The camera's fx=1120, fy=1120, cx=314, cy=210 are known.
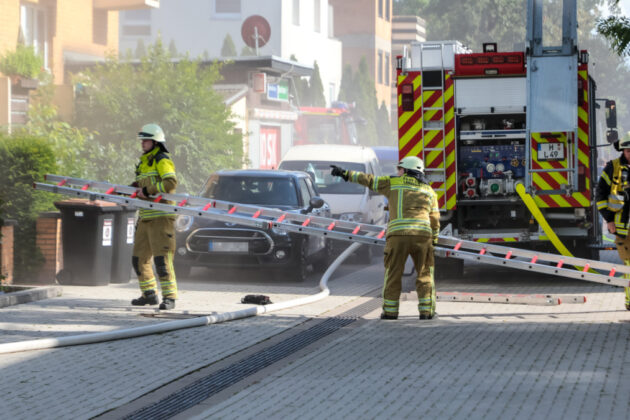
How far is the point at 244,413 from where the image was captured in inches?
268

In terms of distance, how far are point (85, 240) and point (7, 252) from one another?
3.09 feet

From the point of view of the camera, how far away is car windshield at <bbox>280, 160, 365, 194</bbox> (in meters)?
18.9

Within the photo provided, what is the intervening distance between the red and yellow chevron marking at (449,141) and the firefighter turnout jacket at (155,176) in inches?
178

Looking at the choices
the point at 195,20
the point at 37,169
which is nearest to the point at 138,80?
the point at 37,169

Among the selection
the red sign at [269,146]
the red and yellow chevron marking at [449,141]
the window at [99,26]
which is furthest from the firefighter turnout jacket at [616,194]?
the red sign at [269,146]

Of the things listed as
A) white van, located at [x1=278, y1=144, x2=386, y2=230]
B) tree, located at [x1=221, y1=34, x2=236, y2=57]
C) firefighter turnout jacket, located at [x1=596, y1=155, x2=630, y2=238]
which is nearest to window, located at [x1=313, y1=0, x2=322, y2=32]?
tree, located at [x1=221, y1=34, x2=236, y2=57]

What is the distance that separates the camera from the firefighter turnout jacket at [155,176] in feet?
37.2

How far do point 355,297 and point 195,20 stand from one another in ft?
155

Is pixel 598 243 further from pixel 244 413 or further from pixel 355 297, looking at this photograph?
pixel 244 413

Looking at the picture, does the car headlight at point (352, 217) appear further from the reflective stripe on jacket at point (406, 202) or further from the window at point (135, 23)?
the window at point (135, 23)

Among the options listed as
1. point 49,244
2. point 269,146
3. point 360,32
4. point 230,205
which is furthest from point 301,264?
point 360,32

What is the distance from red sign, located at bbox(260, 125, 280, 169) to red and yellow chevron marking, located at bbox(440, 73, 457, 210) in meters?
23.7

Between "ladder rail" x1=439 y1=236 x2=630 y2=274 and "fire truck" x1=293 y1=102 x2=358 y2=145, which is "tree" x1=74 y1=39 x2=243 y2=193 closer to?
"ladder rail" x1=439 y1=236 x2=630 y2=274

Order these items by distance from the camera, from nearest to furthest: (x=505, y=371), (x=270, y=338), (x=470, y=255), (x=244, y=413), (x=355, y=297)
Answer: (x=244, y=413)
(x=505, y=371)
(x=270, y=338)
(x=470, y=255)
(x=355, y=297)
